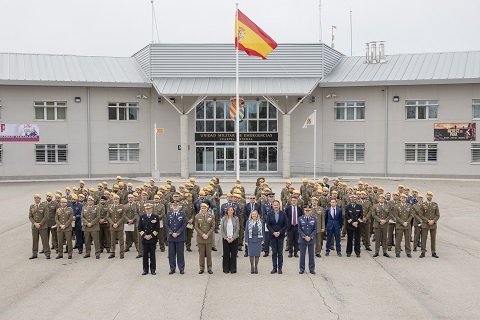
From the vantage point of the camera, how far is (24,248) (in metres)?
14.6

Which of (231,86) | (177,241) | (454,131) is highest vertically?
(231,86)

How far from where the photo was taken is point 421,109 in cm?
3566

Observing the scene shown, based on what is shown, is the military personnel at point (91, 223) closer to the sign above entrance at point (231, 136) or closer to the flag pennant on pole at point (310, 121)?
the flag pennant on pole at point (310, 121)

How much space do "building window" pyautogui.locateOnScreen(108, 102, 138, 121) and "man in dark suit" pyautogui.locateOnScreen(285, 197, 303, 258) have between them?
25.3m

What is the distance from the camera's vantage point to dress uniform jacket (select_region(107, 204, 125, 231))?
13359mm

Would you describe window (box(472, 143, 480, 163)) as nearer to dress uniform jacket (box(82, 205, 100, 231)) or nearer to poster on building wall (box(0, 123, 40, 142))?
dress uniform jacket (box(82, 205, 100, 231))

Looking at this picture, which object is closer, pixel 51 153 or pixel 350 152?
pixel 51 153

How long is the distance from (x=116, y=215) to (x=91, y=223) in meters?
0.67

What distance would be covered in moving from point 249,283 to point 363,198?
16.2 feet

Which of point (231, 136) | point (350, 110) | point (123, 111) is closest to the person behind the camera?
point (123, 111)

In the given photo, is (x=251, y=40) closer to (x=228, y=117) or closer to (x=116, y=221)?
(x=116, y=221)

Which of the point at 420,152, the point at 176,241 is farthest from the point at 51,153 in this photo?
the point at 176,241

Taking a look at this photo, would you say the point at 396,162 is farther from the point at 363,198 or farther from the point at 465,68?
the point at 363,198

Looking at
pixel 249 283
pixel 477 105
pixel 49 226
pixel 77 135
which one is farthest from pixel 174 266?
pixel 477 105
